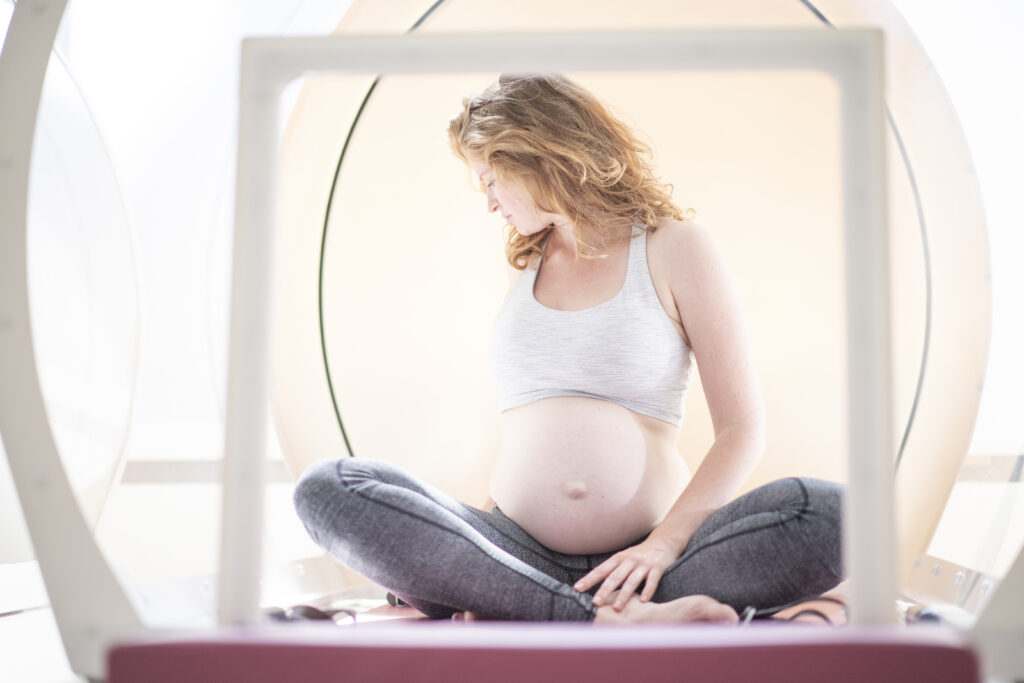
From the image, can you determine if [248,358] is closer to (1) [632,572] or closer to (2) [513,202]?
(1) [632,572]

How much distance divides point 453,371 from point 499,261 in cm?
25

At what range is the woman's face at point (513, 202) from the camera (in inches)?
46.9

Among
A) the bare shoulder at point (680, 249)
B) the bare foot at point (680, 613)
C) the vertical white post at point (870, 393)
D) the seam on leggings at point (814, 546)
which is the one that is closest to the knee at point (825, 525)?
the seam on leggings at point (814, 546)

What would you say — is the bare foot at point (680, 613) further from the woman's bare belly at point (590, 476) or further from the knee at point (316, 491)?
the knee at point (316, 491)

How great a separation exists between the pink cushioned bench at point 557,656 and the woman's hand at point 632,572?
29cm

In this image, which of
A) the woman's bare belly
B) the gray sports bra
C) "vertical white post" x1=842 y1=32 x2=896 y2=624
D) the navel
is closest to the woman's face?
the gray sports bra

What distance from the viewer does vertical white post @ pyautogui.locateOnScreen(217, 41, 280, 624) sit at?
24.0 inches

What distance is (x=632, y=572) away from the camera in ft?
2.87

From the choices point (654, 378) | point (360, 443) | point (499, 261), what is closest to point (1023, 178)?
point (654, 378)

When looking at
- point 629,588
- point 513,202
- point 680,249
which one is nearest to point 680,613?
point 629,588

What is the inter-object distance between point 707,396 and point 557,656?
576 millimetres

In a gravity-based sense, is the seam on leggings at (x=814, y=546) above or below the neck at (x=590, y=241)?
below

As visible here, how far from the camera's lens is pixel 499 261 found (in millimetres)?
1732

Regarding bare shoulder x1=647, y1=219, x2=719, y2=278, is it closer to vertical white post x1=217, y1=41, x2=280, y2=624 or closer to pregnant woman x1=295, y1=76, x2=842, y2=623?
pregnant woman x1=295, y1=76, x2=842, y2=623
